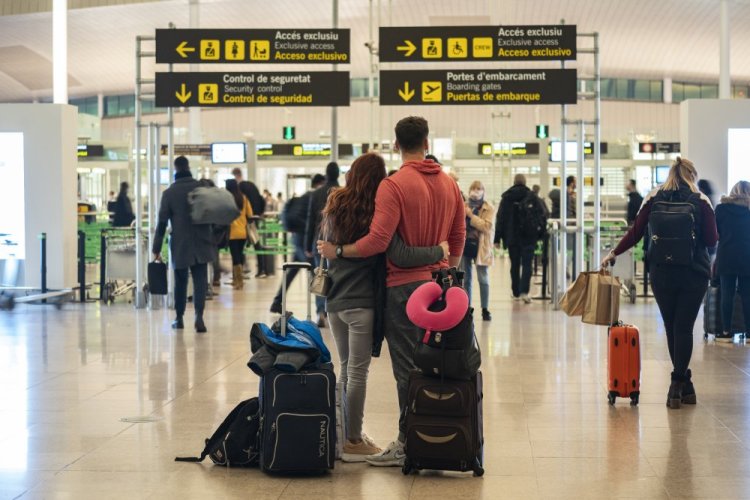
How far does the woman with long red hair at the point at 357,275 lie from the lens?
19.6 feet

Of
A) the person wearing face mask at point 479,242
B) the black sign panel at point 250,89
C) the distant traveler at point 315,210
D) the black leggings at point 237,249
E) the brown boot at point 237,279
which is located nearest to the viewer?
the distant traveler at point 315,210

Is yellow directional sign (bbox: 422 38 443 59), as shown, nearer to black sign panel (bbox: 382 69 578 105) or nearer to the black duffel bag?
black sign panel (bbox: 382 69 578 105)

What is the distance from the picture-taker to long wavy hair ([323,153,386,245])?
6008mm

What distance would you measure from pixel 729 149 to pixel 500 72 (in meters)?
3.08

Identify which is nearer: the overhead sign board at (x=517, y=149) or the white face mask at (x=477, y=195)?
the white face mask at (x=477, y=195)

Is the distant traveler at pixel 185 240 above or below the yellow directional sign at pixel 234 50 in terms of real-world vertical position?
below

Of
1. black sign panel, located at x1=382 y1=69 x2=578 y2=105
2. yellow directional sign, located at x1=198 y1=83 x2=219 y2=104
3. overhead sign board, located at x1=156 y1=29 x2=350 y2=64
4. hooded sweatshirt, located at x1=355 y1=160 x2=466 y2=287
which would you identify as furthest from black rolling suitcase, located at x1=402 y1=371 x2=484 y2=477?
yellow directional sign, located at x1=198 y1=83 x2=219 y2=104

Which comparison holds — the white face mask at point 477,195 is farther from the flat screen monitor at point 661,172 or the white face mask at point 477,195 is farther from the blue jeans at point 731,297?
the flat screen monitor at point 661,172

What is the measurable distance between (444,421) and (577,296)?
2671 millimetres

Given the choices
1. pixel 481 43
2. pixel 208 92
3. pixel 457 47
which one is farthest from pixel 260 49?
pixel 481 43

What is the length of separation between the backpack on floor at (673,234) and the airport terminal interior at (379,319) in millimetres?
14

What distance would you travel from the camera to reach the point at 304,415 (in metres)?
5.70

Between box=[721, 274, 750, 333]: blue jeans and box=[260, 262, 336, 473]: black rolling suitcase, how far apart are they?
268 inches

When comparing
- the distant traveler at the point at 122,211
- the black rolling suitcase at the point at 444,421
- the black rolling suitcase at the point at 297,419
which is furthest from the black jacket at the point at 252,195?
the black rolling suitcase at the point at 444,421
